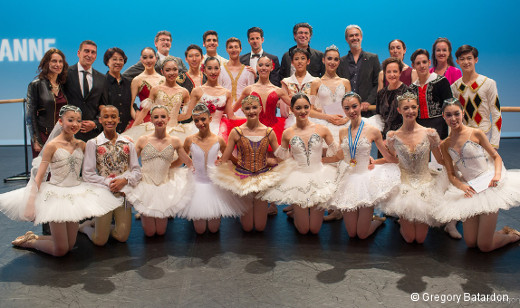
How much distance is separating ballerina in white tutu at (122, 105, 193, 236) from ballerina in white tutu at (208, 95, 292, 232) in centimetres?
30

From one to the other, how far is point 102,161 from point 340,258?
2.00 meters

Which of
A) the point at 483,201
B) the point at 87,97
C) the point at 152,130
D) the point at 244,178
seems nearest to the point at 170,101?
the point at 152,130

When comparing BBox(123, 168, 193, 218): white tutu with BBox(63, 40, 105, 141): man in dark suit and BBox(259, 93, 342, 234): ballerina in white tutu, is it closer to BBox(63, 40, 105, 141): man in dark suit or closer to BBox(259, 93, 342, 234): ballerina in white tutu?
BBox(259, 93, 342, 234): ballerina in white tutu

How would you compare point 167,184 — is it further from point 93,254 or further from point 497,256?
point 497,256

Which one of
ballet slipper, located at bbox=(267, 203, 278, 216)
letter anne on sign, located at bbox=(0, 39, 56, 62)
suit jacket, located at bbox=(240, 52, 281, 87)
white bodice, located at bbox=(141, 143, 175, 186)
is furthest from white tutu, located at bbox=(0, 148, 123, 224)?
letter anne on sign, located at bbox=(0, 39, 56, 62)

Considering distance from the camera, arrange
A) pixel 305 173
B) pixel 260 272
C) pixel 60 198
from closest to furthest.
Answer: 1. pixel 260 272
2. pixel 60 198
3. pixel 305 173

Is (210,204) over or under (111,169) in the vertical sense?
under

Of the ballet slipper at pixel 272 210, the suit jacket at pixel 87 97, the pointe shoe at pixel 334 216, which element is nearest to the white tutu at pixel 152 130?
the suit jacket at pixel 87 97

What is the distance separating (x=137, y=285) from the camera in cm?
278

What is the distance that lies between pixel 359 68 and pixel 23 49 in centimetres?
708

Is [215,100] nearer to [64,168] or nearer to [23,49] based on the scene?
[64,168]

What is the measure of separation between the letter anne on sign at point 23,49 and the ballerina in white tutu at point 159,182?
6.07m

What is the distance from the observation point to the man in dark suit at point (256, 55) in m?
4.99

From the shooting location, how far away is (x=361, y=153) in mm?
3611
